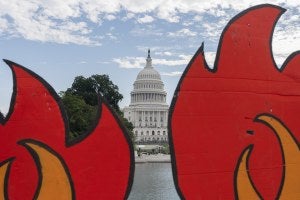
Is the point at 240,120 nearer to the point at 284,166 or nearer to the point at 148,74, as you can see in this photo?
the point at 284,166

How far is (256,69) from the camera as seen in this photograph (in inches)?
262

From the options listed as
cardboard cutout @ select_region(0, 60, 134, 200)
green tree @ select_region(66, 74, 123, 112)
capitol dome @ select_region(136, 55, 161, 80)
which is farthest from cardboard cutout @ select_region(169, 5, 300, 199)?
capitol dome @ select_region(136, 55, 161, 80)

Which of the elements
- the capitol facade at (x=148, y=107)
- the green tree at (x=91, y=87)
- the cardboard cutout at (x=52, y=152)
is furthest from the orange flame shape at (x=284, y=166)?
the capitol facade at (x=148, y=107)

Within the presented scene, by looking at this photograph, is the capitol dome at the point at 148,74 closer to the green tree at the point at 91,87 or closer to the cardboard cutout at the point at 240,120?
the green tree at the point at 91,87

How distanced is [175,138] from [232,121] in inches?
34.0

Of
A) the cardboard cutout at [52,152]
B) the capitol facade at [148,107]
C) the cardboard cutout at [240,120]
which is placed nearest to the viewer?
the cardboard cutout at [52,152]

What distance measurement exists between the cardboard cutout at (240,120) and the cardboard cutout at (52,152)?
73 cm

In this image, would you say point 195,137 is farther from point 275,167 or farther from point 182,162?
point 275,167

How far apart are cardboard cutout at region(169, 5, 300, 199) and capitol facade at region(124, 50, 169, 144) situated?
104 metres

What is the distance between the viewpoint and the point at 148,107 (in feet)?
383

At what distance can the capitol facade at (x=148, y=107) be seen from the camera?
112419 mm

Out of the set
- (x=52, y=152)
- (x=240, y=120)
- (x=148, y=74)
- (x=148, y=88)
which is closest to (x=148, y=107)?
(x=148, y=88)

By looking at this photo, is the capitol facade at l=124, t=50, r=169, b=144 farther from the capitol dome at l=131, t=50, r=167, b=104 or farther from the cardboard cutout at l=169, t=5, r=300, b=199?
the cardboard cutout at l=169, t=5, r=300, b=199

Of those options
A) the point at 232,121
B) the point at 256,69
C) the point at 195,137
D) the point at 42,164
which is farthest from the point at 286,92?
the point at 42,164
